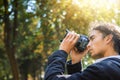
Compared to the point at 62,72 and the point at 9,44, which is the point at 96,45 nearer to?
the point at 62,72

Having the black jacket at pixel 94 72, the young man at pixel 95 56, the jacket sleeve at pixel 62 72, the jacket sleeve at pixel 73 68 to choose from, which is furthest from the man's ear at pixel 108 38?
the jacket sleeve at pixel 73 68

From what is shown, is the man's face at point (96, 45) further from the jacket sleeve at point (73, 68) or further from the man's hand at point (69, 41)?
the jacket sleeve at point (73, 68)

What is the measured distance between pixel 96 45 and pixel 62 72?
39cm

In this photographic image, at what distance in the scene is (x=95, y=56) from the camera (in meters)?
3.22

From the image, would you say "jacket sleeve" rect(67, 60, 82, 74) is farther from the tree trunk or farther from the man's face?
the tree trunk

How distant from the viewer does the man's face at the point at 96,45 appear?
3.21m

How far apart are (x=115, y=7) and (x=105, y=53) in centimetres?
1322

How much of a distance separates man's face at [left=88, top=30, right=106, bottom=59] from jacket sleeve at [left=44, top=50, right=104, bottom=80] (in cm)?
23


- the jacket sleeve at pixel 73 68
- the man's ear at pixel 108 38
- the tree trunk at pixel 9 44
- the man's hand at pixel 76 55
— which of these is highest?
the man's ear at pixel 108 38

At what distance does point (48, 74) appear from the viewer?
3.09 metres

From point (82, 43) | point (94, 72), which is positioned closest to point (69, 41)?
point (82, 43)

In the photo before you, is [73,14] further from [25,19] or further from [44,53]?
[44,53]

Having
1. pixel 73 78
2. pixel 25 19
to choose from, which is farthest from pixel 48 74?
pixel 25 19

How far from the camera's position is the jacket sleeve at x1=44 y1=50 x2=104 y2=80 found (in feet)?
9.54
